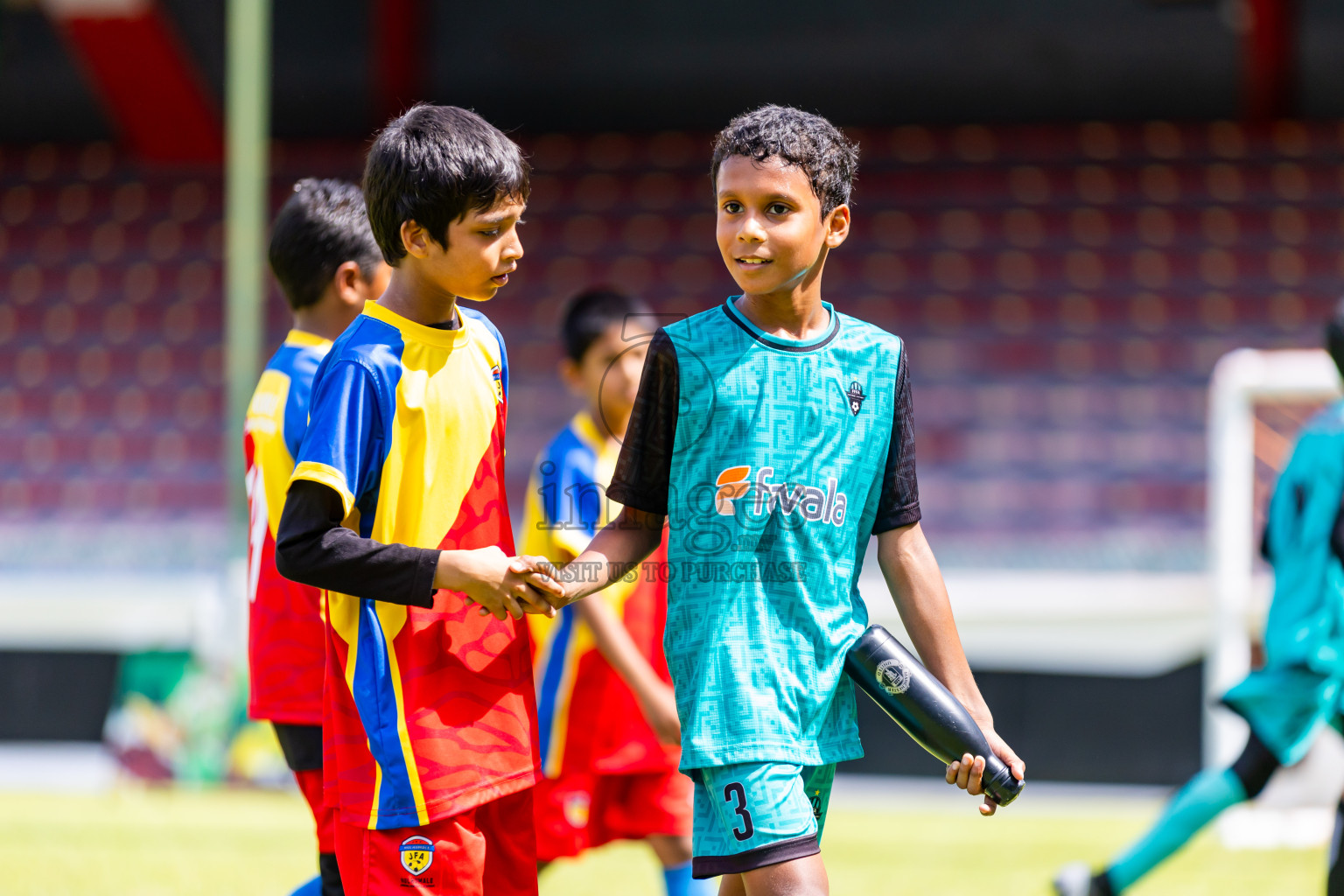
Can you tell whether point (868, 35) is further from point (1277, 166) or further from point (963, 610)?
point (963, 610)

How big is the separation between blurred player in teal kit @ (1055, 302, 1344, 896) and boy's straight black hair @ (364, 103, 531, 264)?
226cm

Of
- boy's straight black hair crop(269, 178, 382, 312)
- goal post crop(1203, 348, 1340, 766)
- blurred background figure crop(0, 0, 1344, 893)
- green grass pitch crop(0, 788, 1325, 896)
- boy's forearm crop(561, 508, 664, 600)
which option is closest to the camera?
boy's forearm crop(561, 508, 664, 600)

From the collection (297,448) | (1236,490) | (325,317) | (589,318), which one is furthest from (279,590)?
(1236,490)

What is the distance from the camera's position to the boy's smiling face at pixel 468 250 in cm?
219

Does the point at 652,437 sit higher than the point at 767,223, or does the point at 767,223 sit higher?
the point at 767,223

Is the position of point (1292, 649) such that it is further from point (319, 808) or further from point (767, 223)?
point (319, 808)

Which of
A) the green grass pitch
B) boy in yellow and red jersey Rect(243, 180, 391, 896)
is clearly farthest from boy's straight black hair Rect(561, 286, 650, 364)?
the green grass pitch

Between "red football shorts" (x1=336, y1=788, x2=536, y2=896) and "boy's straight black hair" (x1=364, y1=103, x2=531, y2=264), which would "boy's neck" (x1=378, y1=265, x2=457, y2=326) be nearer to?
"boy's straight black hair" (x1=364, y1=103, x2=531, y2=264)

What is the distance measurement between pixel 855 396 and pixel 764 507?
230 mm

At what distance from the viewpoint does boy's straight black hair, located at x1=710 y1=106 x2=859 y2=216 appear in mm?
2221

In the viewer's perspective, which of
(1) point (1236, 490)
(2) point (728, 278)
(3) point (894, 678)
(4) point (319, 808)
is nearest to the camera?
(3) point (894, 678)

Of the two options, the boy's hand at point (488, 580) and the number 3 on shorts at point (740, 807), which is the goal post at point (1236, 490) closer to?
the number 3 on shorts at point (740, 807)

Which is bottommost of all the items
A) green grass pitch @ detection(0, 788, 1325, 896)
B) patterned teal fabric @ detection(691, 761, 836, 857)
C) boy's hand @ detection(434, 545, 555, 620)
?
green grass pitch @ detection(0, 788, 1325, 896)

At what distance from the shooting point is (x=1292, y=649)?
3.58m
